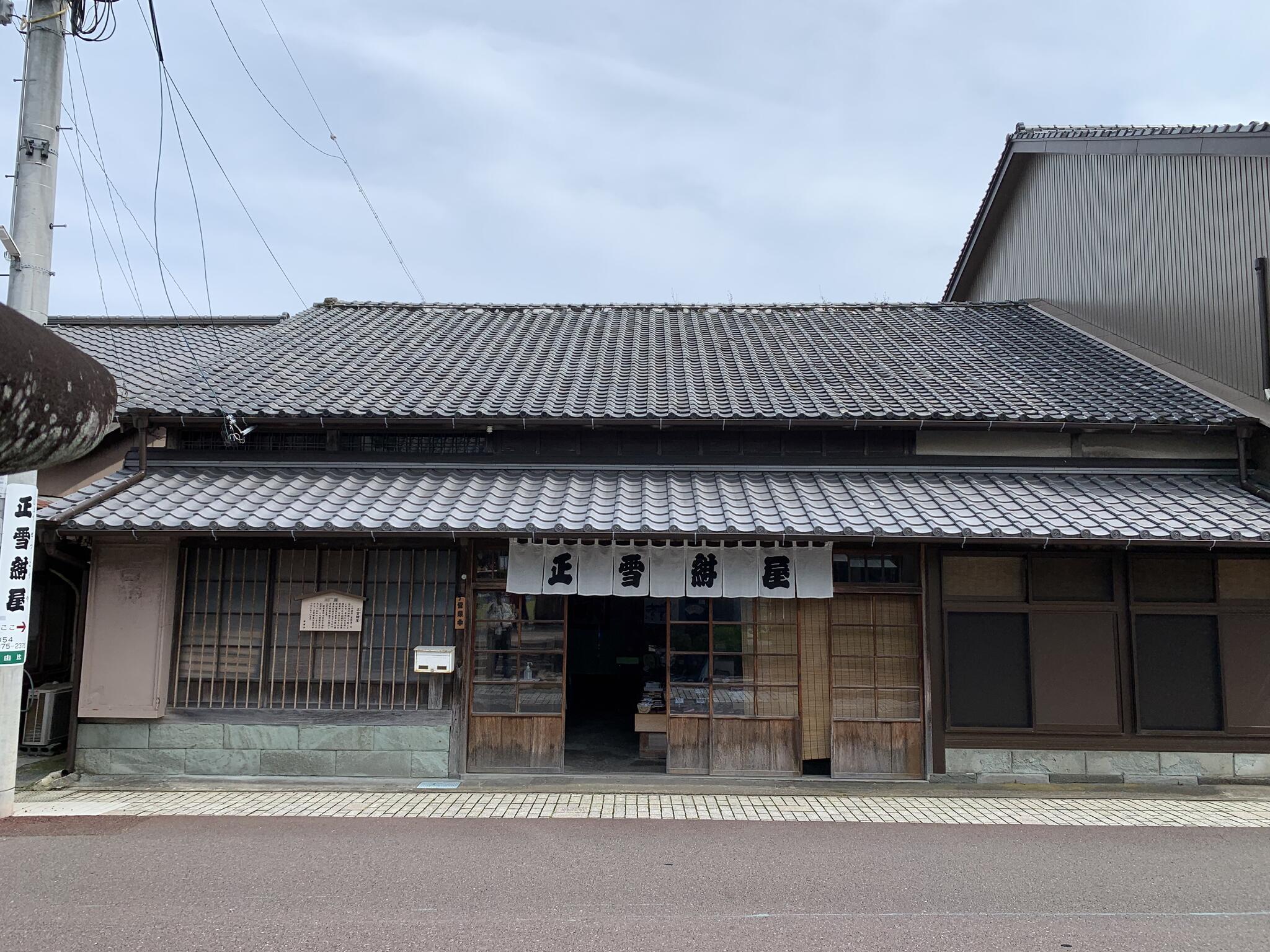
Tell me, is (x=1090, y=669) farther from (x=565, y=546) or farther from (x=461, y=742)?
(x=461, y=742)

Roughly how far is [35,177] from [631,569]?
7268 mm

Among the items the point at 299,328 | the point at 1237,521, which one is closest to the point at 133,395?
the point at 299,328

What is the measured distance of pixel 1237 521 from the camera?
28.5 ft

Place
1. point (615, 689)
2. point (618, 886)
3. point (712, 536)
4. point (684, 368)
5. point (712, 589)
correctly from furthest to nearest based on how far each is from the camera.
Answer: point (615, 689), point (684, 368), point (712, 589), point (712, 536), point (618, 886)

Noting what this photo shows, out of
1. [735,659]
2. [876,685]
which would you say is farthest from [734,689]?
[876,685]

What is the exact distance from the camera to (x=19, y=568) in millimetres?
7680

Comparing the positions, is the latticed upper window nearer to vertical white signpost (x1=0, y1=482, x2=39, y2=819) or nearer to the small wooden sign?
the small wooden sign

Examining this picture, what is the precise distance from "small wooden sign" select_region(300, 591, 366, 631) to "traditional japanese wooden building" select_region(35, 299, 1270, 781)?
0.03 metres

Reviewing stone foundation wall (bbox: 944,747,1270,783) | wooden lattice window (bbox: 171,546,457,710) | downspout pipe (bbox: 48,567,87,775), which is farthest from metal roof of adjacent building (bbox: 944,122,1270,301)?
downspout pipe (bbox: 48,567,87,775)

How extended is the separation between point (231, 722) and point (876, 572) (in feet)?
26.7

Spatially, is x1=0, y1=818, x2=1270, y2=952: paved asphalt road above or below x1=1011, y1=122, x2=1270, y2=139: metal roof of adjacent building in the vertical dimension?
below

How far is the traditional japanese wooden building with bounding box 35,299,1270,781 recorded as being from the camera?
29.8 feet

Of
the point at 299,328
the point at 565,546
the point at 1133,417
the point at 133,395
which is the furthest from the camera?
the point at 299,328

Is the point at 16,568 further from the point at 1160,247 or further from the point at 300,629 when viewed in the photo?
the point at 1160,247
